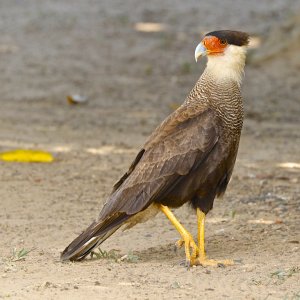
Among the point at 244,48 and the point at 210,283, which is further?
the point at 244,48

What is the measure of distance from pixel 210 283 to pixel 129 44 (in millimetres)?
10561

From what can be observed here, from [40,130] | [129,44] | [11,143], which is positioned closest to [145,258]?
[11,143]

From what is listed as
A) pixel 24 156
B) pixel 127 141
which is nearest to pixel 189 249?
pixel 24 156

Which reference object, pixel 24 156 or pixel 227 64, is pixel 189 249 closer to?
pixel 227 64

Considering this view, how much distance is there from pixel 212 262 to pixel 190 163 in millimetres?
693

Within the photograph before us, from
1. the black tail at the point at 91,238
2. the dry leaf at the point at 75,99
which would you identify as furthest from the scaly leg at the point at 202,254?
the dry leaf at the point at 75,99

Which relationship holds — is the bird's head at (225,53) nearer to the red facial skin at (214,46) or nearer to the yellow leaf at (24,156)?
the red facial skin at (214,46)

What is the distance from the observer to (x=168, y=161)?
21.9 feet

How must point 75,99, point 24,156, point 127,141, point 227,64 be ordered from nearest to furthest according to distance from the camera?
point 227,64
point 24,156
point 127,141
point 75,99

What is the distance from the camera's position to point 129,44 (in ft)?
53.6

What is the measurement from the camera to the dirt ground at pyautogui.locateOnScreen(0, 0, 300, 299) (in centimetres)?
622

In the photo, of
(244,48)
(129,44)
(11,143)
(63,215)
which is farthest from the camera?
(129,44)

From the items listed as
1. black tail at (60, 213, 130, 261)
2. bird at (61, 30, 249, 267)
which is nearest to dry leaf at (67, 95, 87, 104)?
bird at (61, 30, 249, 267)

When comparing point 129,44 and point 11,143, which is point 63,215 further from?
point 129,44
